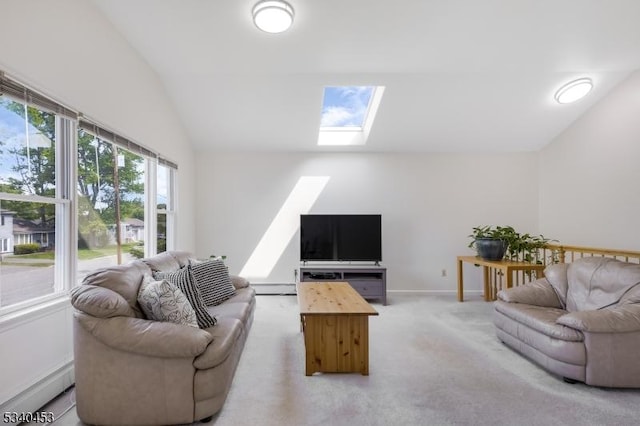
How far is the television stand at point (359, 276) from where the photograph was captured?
185 inches

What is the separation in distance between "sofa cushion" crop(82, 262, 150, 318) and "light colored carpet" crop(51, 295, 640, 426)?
74 centimetres

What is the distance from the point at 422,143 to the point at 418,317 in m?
2.64

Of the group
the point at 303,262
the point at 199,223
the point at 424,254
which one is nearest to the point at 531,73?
the point at 424,254

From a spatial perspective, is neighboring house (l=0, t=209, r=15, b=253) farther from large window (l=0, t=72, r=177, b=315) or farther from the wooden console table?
the wooden console table

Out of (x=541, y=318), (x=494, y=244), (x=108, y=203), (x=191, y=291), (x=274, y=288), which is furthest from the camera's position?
(x=274, y=288)

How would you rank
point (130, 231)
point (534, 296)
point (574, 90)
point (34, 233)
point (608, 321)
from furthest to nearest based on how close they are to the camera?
point (574, 90), point (130, 231), point (534, 296), point (608, 321), point (34, 233)

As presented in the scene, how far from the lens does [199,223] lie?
5.21m

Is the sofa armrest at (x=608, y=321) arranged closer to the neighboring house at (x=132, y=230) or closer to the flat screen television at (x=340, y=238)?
the flat screen television at (x=340, y=238)

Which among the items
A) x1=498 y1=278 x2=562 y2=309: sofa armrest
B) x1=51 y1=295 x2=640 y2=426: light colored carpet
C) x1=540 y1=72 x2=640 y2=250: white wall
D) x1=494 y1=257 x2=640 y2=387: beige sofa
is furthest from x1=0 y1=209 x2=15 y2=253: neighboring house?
x1=540 y1=72 x2=640 y2=250: white wall

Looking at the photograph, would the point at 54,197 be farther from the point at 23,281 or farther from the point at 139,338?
the point at 139,338

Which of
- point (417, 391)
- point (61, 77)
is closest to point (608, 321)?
point (417, 391)

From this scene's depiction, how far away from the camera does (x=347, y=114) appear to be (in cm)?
500

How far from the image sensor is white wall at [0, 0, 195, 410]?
6.11 ft

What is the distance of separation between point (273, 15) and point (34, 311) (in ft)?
9.01
